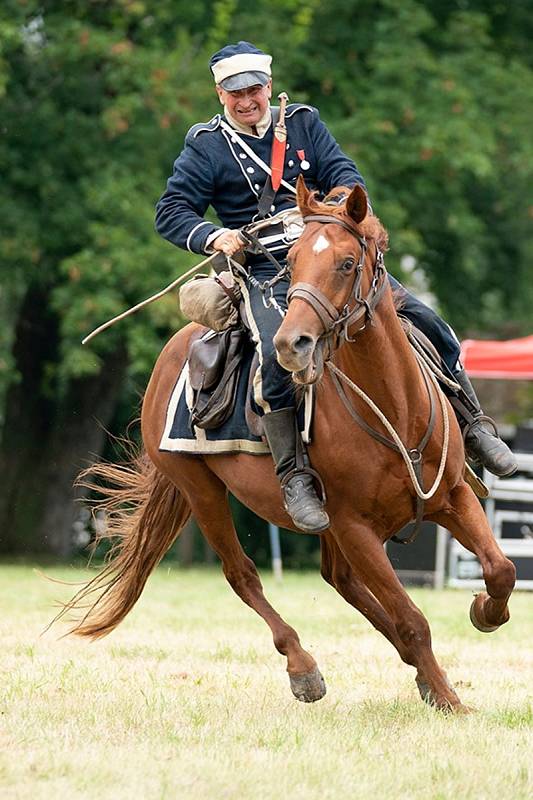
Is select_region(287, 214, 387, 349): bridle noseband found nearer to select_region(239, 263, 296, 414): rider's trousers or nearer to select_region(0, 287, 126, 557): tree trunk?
select_region(239, 263, 296, 414): rider's trousers

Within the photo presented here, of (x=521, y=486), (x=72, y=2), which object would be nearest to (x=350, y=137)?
(x=72, y=2)

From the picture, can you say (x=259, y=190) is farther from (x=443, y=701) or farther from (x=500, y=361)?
(x=500, y=361)

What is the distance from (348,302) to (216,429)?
1741mm

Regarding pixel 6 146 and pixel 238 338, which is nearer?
pixel 238 338

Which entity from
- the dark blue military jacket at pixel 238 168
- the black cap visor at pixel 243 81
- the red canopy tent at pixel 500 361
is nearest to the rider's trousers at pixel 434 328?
the dark blue military jacket at pixel 238 168

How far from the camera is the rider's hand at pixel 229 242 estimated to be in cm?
694

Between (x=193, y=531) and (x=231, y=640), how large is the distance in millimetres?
13329

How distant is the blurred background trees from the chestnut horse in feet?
35.6

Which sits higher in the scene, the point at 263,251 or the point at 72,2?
the point at 72,2

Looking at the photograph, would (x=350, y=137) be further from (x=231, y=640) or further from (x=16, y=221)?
(x=231, y=640)

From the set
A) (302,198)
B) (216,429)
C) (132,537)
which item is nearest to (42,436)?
(132,537)

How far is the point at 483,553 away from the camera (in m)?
6.80

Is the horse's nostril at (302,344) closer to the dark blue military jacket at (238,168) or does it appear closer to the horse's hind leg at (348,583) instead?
the dark blue military jacket at (238,168)

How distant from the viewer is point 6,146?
66.4 feet
